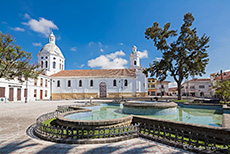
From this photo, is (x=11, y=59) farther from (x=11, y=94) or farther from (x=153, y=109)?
(x=11, y=94)

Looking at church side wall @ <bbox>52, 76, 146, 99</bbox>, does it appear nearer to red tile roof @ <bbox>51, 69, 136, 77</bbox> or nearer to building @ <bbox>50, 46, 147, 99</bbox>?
building @ <bbox>50, 46, 147, 99</bbox>

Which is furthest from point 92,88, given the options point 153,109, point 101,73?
point 153,109

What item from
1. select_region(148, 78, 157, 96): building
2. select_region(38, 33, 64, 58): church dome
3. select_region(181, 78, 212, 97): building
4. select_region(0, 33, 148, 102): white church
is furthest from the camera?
select_region(181, 78, 212, 97): building

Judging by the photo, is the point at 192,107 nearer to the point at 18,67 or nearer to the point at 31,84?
the point at 18,67

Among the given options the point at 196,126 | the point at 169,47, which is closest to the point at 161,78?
the point at 169,47

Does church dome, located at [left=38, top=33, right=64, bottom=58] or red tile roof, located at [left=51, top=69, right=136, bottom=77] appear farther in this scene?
church dome, located at [left=38, top=33, right=64, bottom=58]

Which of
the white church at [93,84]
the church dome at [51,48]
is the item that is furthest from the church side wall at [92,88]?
the church dome at [51,48]

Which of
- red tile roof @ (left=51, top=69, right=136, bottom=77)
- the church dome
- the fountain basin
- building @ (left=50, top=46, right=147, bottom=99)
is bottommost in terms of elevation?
the fountain basin

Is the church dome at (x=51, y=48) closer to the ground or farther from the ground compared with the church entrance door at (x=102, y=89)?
farther from the ground

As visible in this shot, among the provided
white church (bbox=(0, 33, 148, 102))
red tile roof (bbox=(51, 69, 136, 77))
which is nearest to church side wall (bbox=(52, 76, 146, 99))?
white church (bbox=(0, 33, 148, 102))

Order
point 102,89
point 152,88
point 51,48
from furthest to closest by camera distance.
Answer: point 152,88, point 51,48, point 102,89

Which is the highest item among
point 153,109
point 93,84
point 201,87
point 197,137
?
point 93,84

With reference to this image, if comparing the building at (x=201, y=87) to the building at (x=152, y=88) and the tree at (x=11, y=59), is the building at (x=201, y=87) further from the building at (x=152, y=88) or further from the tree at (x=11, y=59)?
the tree at (x=11, y=59)

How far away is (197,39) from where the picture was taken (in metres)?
22.7
